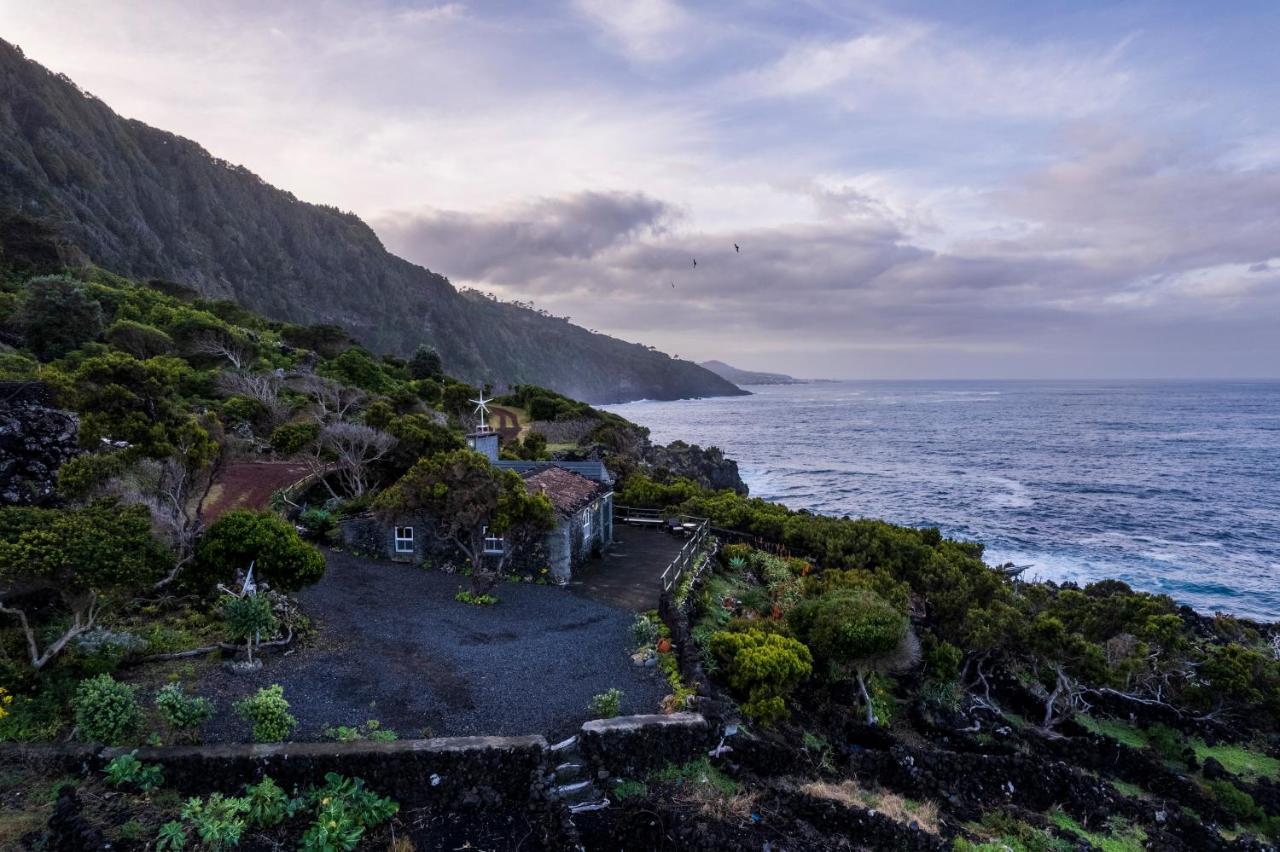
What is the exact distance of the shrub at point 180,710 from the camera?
10195 mm

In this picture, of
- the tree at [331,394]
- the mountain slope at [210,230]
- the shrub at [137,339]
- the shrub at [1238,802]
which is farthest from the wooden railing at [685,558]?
the mountain slope at [210,230]

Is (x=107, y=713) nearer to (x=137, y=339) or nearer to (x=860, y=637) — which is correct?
(x=860, y=637)

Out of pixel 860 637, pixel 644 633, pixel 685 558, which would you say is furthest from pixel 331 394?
pixel 860 637

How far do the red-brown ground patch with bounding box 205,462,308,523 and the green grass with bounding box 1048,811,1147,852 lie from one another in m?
23.7

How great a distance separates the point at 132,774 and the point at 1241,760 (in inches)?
957

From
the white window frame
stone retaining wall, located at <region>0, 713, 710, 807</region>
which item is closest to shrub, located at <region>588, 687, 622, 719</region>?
stone retaining wall, located at <region>0, 713, 710, 807</region>

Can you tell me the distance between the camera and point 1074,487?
53.2 m

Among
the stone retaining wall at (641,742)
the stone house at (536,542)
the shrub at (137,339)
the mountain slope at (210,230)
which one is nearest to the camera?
the stone retaining wall at (641,742)

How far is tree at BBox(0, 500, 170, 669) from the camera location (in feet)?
32.9

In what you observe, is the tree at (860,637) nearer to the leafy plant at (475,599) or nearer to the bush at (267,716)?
the leafy plant at (475,599)

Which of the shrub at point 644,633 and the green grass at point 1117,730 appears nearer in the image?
the shrub at point 644,633

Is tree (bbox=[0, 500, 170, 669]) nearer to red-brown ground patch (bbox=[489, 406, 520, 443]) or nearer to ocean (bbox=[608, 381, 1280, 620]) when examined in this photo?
red-brown ground patch (bbox=[489, 406, 520, 443])

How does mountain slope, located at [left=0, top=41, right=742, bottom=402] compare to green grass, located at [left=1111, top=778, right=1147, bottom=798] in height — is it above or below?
above

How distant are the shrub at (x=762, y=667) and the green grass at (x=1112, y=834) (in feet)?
17.4
